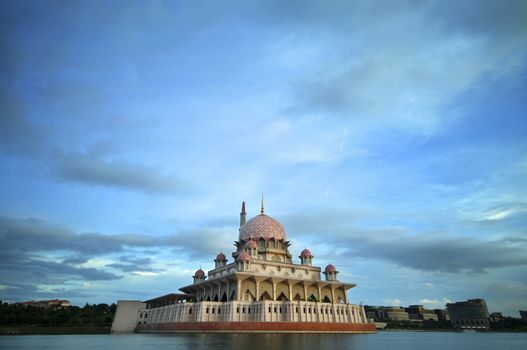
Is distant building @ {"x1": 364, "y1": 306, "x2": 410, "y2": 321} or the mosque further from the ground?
distant building @ {"x1": 364, "y1": 306, "x2": 410, "y2": 321}

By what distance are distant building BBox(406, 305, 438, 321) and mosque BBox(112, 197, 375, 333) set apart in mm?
94391

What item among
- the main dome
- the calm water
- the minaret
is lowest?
the calm water

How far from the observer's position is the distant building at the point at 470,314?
108 meters

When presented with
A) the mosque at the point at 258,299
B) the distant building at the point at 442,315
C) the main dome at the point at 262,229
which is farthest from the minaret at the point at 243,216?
the distant building at the point at 442,315

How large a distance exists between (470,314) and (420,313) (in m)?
24.0

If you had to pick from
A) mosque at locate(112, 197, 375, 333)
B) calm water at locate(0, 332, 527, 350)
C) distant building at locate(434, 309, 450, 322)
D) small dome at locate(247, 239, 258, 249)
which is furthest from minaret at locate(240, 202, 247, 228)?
distant building at locate(434, 309, 450, 322)

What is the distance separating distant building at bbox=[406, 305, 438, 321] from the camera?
13162 centimetres

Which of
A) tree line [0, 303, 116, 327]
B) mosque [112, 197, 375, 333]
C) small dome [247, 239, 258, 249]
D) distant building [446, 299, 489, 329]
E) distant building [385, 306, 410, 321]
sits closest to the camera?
mosque [112, 197, 375, 333]

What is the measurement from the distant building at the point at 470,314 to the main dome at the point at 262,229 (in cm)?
8093

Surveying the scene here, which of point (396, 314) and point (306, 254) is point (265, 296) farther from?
point (396, 314)

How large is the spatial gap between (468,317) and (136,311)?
10010 cm

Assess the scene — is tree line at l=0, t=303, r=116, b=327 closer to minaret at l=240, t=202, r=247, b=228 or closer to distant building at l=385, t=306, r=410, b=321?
minaret at l=240, t=202, r=247, b=228

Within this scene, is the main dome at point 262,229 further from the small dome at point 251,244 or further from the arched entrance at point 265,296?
the arched entrance at point 265,296

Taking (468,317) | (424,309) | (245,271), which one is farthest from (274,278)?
(424,309)
